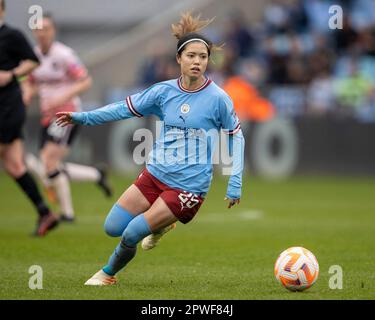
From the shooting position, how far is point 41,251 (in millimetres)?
10445

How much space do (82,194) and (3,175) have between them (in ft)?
14.8

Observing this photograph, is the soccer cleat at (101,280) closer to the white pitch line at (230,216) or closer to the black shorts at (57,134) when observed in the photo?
the black shorts at (57,134)

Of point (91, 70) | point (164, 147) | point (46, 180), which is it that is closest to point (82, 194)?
point (46, 180)

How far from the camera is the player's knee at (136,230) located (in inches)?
313

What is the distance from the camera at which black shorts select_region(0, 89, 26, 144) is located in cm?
1136

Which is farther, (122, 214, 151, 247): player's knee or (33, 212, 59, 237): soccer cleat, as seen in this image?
(33, 212, 59, 237): soccer cleat

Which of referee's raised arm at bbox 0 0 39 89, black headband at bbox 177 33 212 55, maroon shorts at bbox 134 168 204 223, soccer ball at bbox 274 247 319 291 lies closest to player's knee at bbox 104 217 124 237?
maroon shorts at bbox 134 168 204 223

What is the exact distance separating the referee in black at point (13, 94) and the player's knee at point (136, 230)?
3.83 metres

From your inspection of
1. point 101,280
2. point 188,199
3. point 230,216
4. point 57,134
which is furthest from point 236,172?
point 230,216

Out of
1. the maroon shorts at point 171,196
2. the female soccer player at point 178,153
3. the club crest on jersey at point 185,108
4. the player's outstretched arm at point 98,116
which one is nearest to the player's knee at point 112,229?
the female soccer player at point 178,153

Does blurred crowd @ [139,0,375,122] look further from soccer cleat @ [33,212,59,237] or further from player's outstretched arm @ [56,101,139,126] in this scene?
player's outstretched arm @ [56,101,139,126]

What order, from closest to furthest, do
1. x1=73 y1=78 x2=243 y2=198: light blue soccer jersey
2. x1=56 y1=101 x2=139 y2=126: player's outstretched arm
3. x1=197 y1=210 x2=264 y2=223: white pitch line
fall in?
1. x1=73 y1=78 x2=243 y2=198: light blue soccer jersey
2. x1=56 y1=101 x2=139 y2=126: player's outstretched arm
3. x1=197 y1=210 x2=264 y2=223: white pitch line

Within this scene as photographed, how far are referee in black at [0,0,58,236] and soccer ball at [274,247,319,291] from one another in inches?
176

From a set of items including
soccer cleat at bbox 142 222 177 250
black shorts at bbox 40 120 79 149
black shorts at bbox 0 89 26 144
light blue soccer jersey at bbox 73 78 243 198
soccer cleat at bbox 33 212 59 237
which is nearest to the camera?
light blue soccer jersey at bbox 73 78 243 198
